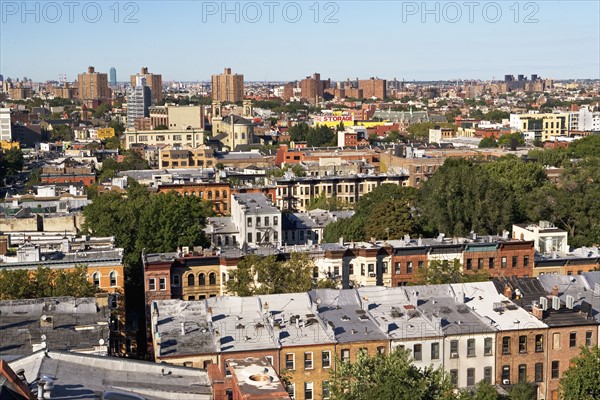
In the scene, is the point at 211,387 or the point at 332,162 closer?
the point at 211,387

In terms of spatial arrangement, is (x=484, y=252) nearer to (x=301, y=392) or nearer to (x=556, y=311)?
(x=556, y=311)

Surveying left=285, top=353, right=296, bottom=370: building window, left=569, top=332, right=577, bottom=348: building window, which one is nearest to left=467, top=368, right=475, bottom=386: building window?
left=569, top=332, right=577, bottom=348: building window

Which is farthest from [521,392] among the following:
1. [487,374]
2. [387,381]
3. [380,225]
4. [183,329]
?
[380,225]

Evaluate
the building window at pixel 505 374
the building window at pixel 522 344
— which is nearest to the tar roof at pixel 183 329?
the building window at pixel 505 374

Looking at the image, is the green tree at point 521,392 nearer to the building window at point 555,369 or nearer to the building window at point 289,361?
the building window at point 555,369

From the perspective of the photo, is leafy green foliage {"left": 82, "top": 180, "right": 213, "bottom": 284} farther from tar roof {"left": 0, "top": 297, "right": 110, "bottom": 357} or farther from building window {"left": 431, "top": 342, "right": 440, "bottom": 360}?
building window {"left": 431, "top": 342, "right": 440, "bottom": 360}

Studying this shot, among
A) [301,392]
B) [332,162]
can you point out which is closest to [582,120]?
[332,162]
